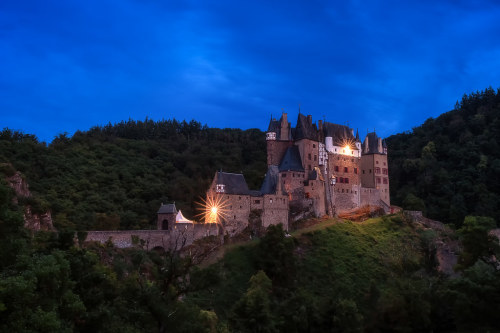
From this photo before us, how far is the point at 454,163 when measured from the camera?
97062 millimetres

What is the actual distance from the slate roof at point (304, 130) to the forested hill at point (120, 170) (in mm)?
13044

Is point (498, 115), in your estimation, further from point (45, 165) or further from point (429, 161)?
point (45, 165)

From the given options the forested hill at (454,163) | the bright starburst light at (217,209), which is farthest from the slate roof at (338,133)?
the bright starburst light at (217,209)

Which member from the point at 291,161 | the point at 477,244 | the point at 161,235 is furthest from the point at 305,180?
the point at 477,244

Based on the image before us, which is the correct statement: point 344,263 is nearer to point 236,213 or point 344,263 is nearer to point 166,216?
point 236,213

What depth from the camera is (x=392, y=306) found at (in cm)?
4803

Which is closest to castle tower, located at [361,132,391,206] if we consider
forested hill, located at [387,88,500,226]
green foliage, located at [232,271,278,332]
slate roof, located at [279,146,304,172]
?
forested hill, located at [387,88,500,226]

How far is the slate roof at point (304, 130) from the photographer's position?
69713 millimetres

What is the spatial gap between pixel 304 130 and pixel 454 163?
4007 centimetres

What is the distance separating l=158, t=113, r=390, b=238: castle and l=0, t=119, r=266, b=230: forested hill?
1261 centimetres

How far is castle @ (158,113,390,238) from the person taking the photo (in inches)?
2352

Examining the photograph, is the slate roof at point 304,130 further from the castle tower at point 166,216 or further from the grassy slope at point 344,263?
the castle tower at point 166,216

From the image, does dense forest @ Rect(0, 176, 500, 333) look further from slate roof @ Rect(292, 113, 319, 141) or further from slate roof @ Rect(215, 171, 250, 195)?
slate roof @ Rect(292, 113, 319, 141)

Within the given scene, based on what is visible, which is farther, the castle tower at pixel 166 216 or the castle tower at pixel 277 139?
the castle tower at pixel 277 139
